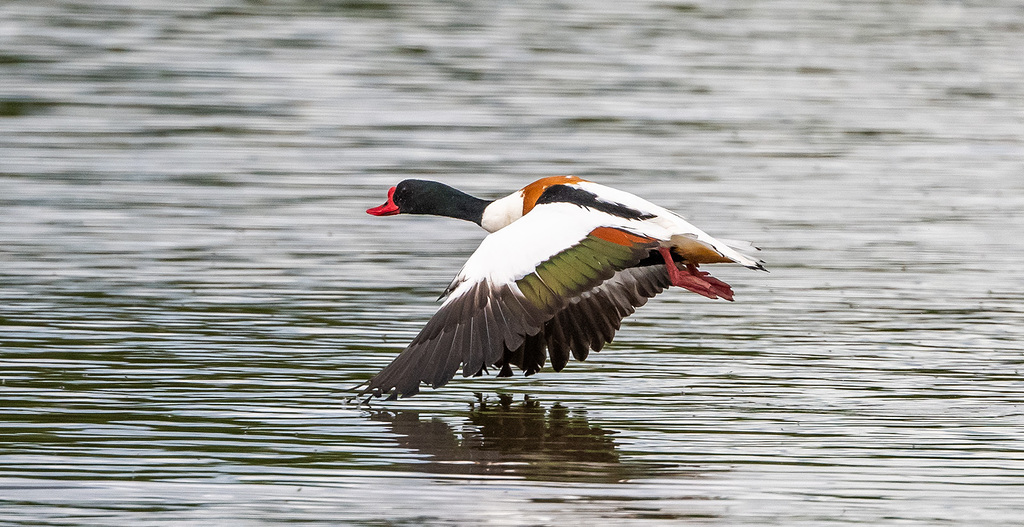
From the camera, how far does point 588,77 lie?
71.9 feet

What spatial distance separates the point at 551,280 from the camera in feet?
27.7

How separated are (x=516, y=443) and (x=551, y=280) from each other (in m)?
0.82

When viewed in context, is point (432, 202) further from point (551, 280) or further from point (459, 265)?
point (551, 280)

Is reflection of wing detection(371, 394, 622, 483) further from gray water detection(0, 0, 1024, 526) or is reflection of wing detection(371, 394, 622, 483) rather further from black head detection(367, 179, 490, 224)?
black head detection(367, 179, 490, 224)

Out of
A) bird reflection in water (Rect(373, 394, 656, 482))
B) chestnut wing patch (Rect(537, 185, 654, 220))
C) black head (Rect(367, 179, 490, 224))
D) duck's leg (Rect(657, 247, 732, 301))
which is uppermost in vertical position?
chestnut wing patch (Rect(537, 185, 654, 220))

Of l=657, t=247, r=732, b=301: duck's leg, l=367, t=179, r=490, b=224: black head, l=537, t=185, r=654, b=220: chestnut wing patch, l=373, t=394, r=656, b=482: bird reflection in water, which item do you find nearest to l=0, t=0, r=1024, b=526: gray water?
l=373, t=394, r=656, b=482: bird reflection in water

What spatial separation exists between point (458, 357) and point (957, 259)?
5811 millimetres

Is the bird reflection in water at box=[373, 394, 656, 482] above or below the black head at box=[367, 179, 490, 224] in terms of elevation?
below

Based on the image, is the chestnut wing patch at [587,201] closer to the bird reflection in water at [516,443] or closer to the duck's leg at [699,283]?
the duck's leg at [699,283]

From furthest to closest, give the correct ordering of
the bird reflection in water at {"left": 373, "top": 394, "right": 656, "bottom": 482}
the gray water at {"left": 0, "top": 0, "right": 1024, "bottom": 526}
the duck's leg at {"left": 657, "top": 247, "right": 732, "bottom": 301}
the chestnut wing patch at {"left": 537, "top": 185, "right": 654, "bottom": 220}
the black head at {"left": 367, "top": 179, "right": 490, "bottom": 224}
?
the black head at {"left": 367, "top": 179, "right": 490, "bottom": 224}
the duck's leg at {"left": 657, "top": 247, "right": 732, "bottom": 301}
the chestnut wing patch at {"left": 537, "top": 185, "right": 654, "bottom": 220}
the bird reflection in water at {"left": 373, "top": 394, "right": 656, "bottom": 482}
the gray water at {"left": 0, "top": 0, "right": 1024, "bottom": 526}

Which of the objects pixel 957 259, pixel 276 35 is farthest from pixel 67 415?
pixel 276 35

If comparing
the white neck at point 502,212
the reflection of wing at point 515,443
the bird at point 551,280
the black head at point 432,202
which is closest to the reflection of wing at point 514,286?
the bird at point 551,280

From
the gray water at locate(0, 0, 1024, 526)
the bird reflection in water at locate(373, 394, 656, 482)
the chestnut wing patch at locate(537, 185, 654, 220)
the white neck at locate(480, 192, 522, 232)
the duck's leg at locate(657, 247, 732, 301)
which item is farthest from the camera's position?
the white neck at locate(480, 192, 522, 232)

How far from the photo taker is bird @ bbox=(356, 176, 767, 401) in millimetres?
8180
